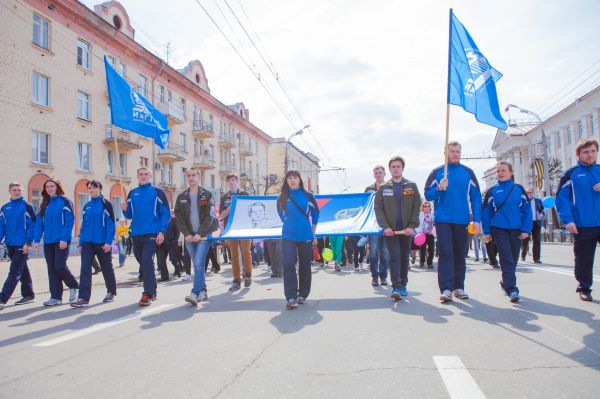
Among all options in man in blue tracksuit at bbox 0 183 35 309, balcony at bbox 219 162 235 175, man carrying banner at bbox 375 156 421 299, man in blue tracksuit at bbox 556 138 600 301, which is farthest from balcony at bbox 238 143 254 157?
man in blue tracksuit at bbox 556 138 600 301

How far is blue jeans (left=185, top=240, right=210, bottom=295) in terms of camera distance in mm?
7175

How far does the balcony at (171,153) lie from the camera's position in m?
37.2

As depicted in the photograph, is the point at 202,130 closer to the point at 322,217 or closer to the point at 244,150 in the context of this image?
the point at 244,150

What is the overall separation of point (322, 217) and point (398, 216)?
3.26 metres

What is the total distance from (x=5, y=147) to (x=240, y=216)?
61.6 ft

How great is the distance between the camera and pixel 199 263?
7.20m

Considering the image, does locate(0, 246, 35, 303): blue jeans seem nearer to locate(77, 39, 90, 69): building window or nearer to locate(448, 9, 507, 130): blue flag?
locate(448, 9, 507, 130): blue flag

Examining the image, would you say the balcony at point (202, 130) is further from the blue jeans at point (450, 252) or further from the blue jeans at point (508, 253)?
the blue jeans at point (508, 253)

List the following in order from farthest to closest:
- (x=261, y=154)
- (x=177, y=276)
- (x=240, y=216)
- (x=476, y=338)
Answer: (x=261, y=154)
(x=177, y=276)
(x=240, y=216)
(x=476, y=338)

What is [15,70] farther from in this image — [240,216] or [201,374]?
[201,374]

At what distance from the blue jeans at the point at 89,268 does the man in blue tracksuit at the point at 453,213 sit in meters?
5.24

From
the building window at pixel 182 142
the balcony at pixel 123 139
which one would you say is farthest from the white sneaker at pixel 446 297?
the building window at pixel 182 142

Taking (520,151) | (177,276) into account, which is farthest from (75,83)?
(520,151)

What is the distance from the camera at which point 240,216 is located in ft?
31.4
